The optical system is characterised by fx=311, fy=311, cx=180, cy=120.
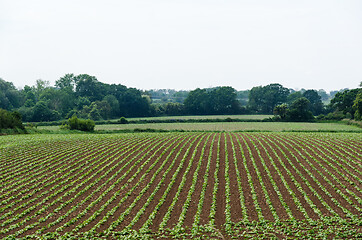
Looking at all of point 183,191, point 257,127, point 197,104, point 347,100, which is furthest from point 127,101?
point 183,191

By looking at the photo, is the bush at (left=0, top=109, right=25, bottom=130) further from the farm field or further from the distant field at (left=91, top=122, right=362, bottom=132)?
the distant field at (left=91, top=122, right=362, bottom=132)

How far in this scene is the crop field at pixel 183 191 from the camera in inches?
553

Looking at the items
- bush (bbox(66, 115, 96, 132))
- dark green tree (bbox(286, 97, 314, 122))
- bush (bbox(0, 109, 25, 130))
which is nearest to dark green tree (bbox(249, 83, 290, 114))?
dark green tree (bbox(286, 97, 314, 122))

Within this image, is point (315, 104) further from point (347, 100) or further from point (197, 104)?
point (197, 104)

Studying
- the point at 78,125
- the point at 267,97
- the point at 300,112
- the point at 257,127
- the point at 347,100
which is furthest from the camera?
the point at 267,97

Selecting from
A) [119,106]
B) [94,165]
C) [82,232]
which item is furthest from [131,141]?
[119,106]

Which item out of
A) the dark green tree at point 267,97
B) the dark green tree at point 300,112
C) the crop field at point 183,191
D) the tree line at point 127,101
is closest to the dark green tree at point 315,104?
the tree line at point 127,101

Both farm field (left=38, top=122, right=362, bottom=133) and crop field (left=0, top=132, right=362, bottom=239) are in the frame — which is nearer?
crop field (left=0, top=132, right=362, bottom=239)

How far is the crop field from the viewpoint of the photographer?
1405 cm

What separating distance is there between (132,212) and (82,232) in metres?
3.05

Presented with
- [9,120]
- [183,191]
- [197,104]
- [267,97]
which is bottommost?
[183,191]

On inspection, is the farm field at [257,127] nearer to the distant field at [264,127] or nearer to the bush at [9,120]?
the distant field at [264,127]

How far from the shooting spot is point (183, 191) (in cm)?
1927

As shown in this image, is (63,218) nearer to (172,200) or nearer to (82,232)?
(82,232)
